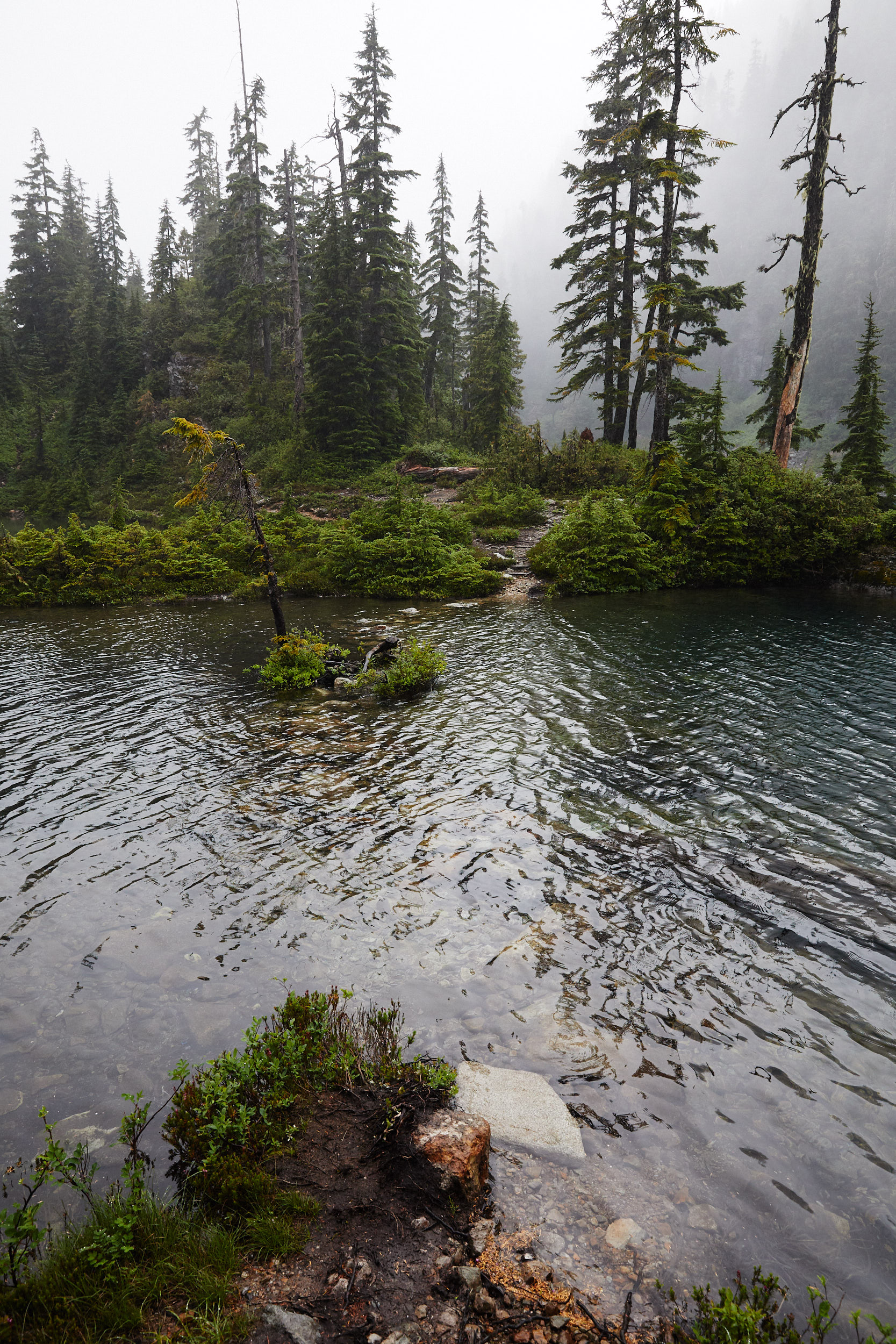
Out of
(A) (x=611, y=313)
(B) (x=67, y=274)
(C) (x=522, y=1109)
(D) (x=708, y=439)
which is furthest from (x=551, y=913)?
(B) (x=67, y=274)

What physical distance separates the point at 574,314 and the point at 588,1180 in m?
39.7

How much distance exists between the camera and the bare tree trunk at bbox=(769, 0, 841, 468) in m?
22.0

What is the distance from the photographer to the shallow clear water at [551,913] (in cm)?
388

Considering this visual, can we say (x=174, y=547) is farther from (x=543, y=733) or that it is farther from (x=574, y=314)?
(x=574, y=314)

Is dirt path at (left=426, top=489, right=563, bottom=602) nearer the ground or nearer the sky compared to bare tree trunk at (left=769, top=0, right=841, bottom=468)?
nearer the ground

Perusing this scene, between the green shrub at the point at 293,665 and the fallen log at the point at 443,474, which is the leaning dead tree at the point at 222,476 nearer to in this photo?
the green shrub at the point at 293,665

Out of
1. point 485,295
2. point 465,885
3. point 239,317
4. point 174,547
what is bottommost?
point 465,885

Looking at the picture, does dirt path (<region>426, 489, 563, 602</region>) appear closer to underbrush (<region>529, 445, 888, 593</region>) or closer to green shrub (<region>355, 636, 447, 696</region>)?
underbrush (<region>529, 445, 888, 593</region>)

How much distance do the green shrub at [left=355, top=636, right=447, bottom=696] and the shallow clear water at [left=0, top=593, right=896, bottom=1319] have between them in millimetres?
556

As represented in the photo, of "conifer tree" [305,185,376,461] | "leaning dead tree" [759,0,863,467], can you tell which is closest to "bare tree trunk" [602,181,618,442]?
"leaning dead tree" [759,0,863,467]

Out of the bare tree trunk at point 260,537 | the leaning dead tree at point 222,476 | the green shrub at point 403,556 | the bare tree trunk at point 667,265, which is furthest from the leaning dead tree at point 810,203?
the leaning dead tree at point 222,476

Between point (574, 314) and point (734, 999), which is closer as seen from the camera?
point (734, 999)

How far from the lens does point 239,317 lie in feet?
164

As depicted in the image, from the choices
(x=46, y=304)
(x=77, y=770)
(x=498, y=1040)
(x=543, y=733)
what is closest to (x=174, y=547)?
(x=77, y=770)
